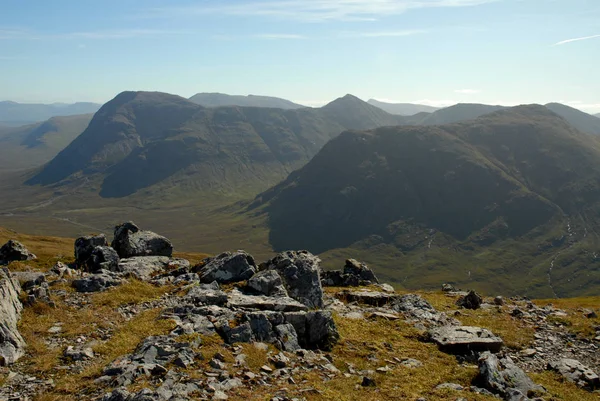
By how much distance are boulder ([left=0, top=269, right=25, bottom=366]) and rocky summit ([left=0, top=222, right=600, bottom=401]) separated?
0.08m

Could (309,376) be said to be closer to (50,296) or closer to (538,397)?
(538,397)

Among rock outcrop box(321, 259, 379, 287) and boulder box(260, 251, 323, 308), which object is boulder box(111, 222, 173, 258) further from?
rock outcrop box(321, 259, 379, 287)

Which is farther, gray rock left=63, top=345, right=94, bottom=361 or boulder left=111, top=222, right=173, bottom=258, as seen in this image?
Answer: boulder left=111, top=222, right=173, bottom=258

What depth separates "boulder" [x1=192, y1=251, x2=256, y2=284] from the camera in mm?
Answer: 34188

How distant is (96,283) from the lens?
101 feet

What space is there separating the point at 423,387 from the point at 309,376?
6259 mm

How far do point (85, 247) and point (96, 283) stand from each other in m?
11.4

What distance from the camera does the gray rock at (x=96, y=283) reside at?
3033cm

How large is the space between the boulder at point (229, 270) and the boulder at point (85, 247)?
1229 centimetres

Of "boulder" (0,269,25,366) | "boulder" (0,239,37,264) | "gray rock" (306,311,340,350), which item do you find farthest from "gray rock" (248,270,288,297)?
"boulder" (0,239,37,264)

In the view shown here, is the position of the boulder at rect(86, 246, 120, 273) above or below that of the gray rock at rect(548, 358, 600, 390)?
above

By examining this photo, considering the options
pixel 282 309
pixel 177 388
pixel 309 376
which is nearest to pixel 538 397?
pixel 309 376

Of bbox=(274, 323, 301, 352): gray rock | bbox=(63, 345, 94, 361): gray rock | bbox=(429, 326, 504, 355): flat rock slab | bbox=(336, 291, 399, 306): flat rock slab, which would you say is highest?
bbox=(63, 345, 94, 361): gray rock

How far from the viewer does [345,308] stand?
34.4 meters
